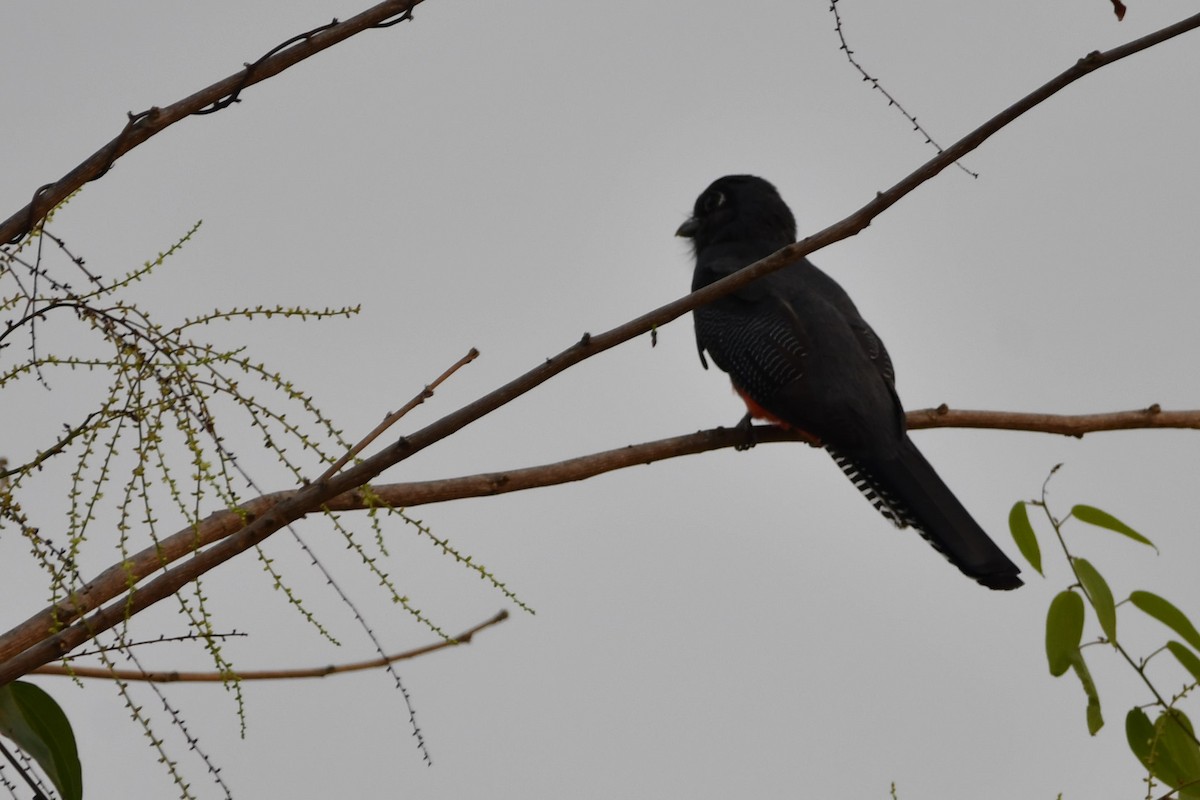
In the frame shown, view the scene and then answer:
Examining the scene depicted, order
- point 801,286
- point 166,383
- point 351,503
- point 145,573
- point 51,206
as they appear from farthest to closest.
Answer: point 801,286 → point 351,503 → point 145,573 → point 166,383 → point 51,206

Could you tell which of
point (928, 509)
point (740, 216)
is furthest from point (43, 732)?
point (740, 216)

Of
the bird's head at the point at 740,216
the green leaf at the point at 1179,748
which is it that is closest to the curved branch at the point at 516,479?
the green leaf at the point at 1179,748

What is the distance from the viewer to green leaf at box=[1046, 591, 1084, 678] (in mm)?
2039

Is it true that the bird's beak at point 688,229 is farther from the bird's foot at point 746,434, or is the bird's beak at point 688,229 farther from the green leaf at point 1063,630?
the green leaf at point 1063,630

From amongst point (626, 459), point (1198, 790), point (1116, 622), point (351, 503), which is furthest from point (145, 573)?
point (1198, 790)

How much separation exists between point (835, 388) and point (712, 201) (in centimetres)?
176

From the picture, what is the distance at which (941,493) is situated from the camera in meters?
3.64

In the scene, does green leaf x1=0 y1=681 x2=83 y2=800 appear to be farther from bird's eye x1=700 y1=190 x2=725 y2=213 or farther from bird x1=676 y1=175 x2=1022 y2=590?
bird's eye x1=700 y1=190 x2=725 y2=213

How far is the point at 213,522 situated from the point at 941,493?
217cm

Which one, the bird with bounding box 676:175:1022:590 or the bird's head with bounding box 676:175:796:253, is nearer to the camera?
the bird with bounding box 676:175:1022:590

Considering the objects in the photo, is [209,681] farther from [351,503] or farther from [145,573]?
[351,503]

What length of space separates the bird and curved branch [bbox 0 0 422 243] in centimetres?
207

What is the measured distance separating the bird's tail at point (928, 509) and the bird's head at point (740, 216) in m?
1.61

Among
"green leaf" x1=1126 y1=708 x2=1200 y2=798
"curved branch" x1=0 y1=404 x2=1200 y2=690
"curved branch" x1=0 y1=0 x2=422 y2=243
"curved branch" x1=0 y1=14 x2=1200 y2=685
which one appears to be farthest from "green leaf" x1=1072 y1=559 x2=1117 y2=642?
"curved branch" x1=0 y1=0 x2=422 y2=243
